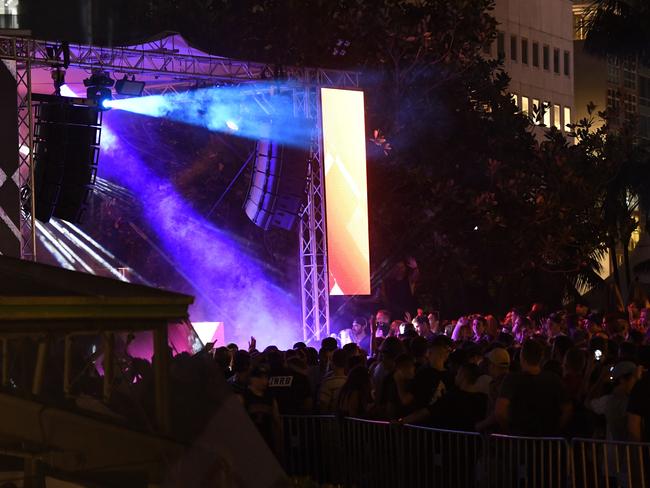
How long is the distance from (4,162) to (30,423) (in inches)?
533

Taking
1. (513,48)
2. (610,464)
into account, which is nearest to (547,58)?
(513,48)

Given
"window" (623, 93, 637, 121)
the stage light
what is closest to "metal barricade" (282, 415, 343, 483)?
the stage light

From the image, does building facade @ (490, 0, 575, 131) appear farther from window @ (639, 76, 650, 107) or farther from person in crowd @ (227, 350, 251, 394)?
person in crowd @ (227, 350, 251, 394)

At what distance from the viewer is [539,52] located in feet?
181

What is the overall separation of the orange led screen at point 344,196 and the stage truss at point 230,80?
0.13 metres

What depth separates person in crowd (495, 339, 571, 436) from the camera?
26.3 ft

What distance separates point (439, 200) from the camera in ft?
90.3

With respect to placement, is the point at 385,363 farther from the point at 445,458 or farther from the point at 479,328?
the point at 479,328

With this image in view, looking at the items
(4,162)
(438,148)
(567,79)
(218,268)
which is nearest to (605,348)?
(4,162)

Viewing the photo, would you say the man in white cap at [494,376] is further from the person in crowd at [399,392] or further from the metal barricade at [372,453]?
the metal barricade at [372,453]

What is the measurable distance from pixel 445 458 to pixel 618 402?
1.27m

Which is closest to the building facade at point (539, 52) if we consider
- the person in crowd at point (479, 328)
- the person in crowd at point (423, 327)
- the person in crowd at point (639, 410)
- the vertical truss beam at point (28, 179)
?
the person in crowd at point (423, 327)

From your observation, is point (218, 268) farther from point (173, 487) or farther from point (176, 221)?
point (173, 487)

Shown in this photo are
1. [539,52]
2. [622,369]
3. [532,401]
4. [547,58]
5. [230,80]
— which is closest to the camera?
[532,401]
